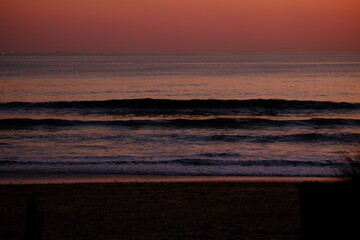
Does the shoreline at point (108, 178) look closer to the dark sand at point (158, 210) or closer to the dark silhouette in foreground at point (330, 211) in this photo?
the dark sand at point (158, 210)

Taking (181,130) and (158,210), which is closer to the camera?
(158,210)

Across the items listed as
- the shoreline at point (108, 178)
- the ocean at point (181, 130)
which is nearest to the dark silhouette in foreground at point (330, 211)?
the shoreline at point (108, 178)

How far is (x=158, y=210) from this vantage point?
835 cm

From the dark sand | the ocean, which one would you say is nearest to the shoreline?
the ocean

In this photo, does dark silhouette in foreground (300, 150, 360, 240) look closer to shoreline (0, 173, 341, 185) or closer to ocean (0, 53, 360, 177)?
shoreline (0, 173, 341, 185)

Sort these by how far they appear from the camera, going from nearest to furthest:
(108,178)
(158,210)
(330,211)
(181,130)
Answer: (330,211)
(158,210)
(108,178)
(181,130)

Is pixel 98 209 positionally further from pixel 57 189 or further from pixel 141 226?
pixel 57 189

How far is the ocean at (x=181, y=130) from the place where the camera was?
44.5 feet

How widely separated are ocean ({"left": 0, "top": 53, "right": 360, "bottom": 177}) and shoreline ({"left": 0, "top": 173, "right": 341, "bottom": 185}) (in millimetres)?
392

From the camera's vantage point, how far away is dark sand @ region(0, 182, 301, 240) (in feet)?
23.0

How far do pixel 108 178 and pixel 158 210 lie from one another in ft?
13.1

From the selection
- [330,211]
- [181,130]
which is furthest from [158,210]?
[181,130]

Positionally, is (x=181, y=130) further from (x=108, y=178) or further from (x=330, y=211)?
(x=330, y=211)

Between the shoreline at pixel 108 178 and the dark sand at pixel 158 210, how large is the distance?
68cm
